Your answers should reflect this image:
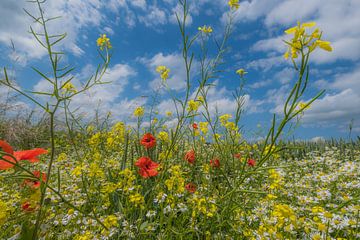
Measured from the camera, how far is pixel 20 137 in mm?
7199

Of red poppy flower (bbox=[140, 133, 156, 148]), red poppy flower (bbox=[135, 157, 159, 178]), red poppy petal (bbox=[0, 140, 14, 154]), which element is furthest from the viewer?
red poppy flower (bbox=[140, 133, 156, 148])

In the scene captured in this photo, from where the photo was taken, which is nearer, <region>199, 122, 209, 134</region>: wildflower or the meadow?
the meadow

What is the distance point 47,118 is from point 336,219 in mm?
8023

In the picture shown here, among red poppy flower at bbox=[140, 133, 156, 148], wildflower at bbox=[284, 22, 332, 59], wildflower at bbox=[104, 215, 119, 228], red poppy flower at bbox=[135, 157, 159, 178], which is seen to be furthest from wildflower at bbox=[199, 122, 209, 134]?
wildflower at bbox=[284, 22, 332, 59]

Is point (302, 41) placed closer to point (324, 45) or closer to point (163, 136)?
point (324, 45)

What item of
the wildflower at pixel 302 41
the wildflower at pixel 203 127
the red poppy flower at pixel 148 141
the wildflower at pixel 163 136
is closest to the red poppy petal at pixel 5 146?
the wildflower at pixel 302 41

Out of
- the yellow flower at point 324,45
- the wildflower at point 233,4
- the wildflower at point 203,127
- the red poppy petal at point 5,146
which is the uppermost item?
the wildflower at point 233,4

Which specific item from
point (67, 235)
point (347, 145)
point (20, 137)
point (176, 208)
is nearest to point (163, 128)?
point (176, 208)

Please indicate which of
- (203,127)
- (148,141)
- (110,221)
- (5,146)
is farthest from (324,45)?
(203,127)

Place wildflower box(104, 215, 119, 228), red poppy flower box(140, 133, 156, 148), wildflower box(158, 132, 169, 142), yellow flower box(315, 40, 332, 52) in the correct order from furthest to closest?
wildflower box(158, 132, 169, 142), red poppy flower box(140, 133, 156, 148), wildflower box(104, 215, 119, 228), yellow flower box(315, 40, 332, 52)

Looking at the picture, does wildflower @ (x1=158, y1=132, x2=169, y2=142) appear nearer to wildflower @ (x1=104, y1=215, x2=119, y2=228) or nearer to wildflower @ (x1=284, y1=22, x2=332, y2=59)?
wildflower @ (x1=104, y1=215, x2=119, y2=228)

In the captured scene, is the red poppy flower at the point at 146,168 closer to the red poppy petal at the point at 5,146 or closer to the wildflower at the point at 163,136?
the wildflower at the point at 163,136

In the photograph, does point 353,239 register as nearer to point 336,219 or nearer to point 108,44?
point 336,219

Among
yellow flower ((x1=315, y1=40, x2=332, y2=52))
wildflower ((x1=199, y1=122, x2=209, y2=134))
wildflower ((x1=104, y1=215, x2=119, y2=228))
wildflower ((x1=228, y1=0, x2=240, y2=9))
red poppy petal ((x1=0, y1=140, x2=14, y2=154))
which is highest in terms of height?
wildflower ((x1=228, y1=0, x2=240, y2=9))
